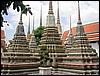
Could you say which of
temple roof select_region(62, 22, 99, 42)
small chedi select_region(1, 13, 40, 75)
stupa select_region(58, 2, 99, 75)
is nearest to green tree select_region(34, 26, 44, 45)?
temple roof select_region(62, 22, 99, 42)

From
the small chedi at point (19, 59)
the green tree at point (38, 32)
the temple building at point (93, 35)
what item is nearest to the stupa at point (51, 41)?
the small chedi at point (19, 59)

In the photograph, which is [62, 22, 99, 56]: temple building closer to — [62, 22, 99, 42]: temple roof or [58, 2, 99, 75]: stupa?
[62, 22, 99, 42]: temple roof

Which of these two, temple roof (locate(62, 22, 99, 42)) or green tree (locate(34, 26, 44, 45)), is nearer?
temple roof (locate(62, 22, 99, 42))

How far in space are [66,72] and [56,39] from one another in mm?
3706

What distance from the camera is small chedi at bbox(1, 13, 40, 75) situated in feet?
50.3

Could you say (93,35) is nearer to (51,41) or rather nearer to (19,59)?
(51,41)

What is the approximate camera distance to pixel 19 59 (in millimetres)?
16531

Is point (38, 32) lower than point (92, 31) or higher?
lower

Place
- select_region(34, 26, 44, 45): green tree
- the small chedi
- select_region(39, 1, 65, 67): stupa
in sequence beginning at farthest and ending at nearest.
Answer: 1. select_region(34, 26, 44, 45): green tree
2. select_region(39, 1, 65, 67): stupa
3. the small chedi

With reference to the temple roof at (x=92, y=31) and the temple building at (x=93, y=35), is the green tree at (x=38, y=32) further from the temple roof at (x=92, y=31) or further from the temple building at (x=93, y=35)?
the temple roof at (x=92, y=31)

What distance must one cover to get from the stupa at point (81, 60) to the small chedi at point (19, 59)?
2.40m

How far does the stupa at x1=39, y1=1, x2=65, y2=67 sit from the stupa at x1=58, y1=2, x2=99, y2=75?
2.84 feet

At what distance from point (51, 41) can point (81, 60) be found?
13.9 ft

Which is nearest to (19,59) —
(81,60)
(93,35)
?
(81,60)
